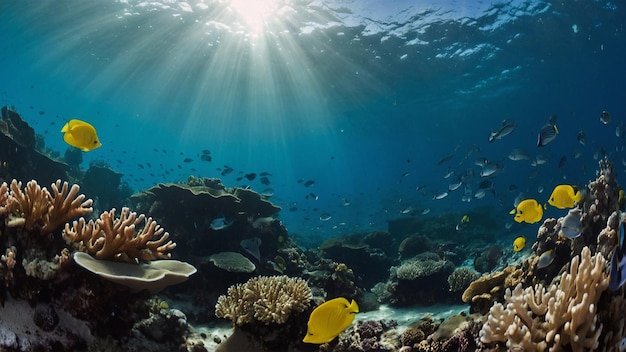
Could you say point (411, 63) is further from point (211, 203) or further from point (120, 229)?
point (120, 229)

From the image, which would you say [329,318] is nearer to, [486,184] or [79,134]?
[79,134]

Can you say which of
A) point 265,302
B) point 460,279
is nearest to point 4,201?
point 265,302

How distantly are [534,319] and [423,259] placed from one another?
8.34 meters

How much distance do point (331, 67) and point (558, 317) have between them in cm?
2763

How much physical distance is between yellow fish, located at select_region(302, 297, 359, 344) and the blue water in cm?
1013

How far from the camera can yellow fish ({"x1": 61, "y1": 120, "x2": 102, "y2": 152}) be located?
4852 mm

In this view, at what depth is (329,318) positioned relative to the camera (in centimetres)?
321

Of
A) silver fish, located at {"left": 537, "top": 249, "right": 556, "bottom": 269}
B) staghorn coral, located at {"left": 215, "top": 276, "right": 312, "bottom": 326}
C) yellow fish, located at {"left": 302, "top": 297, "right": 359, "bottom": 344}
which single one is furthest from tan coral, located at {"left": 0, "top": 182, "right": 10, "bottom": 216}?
silver fish, located at {"left": 537, "top": 249, "right": 556, "bottom": 269}

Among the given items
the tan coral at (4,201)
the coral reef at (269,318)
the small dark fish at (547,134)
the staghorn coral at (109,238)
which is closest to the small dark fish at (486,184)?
the small dark fish at (547,134)

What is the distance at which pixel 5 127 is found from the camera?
12742 mm

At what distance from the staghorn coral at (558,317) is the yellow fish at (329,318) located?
1.51 meters

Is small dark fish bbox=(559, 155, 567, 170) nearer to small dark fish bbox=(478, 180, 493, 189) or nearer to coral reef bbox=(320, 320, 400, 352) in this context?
small dark fish bbox=(478, 180, 493, 189)

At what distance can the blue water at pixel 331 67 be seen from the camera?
73.8 ft

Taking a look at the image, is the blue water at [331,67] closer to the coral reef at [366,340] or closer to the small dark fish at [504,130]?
the small dark fish at [504,130]
